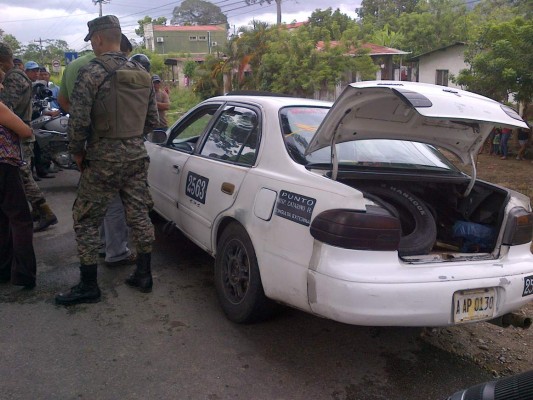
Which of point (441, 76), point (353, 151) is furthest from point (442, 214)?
point (441, 76)

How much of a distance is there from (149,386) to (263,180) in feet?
4.47

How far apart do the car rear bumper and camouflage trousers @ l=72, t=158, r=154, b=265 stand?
172cm

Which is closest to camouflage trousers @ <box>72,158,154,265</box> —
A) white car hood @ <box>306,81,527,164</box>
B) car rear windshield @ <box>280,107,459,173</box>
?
car rear windshield @ <box>280,107,459,173</box>

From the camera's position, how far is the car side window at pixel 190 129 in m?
4.60

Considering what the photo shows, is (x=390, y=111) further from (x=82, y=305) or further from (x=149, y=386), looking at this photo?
(x=82, y=305)

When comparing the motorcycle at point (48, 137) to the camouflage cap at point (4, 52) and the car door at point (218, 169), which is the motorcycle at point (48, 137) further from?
the car door at point (218, 169)

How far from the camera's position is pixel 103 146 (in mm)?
3766

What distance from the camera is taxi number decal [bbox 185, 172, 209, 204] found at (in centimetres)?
404

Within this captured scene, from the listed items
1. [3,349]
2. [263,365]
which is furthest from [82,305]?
[263,365]

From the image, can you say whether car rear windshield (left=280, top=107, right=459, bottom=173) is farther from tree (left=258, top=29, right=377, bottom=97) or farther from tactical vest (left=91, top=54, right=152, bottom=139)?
tree (left=258, top=29, right=377, bottom=97)

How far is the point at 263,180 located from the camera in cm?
334

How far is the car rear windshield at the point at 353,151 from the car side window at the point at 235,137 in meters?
Answer: 0.27

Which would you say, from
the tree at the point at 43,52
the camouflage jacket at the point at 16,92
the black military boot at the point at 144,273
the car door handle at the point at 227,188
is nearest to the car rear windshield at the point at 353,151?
the car door handle at the point at 227,188

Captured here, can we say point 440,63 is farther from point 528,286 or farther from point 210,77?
point 528,286
